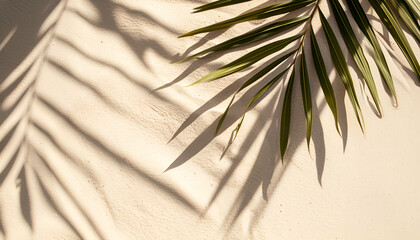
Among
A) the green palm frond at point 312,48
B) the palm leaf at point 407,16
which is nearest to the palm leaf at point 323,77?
the green palm frond at point 312,48

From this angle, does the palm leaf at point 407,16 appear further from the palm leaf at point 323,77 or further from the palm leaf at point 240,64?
the palm leaf at point 240,64

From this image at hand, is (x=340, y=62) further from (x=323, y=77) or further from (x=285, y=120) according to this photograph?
(x=285, y=120)

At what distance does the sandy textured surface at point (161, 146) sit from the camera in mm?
1062

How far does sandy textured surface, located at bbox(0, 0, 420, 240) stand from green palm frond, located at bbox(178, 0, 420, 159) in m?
0.05

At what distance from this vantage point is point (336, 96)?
3.62ft

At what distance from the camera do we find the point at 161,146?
3.54 feet

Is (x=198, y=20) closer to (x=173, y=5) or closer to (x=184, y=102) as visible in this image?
(x=173, y=5)

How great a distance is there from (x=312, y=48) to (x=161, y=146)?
50 centimetres

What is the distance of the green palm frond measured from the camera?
3.37ft

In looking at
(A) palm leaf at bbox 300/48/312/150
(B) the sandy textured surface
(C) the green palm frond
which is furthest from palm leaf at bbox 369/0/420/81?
(A) palm leaf at bbox 300/48/312/150

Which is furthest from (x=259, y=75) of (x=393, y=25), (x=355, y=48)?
(x=393, y=25)

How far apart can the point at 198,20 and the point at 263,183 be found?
0.50 m

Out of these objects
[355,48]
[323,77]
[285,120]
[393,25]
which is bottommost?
[285,120]

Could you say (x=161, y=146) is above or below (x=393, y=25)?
below
